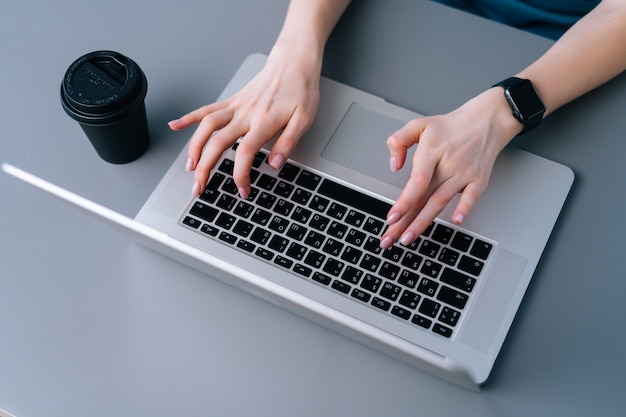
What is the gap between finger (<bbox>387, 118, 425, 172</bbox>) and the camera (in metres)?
0.73

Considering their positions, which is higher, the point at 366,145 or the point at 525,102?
the point at 525,102

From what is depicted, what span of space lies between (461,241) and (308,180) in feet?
0.65

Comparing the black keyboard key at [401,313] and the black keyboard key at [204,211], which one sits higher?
the black keyboard key at [204,211]

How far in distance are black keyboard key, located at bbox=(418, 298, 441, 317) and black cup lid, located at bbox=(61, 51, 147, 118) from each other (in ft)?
1.31

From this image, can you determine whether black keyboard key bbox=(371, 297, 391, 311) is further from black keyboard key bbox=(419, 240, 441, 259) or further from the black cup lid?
the black cup lid

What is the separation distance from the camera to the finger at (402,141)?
28.7 inches

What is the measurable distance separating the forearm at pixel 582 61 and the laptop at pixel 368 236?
100 millimetres

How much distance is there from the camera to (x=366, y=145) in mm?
812

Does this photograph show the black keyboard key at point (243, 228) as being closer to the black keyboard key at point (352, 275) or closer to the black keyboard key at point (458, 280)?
the black keyboard key at point (352, 275)

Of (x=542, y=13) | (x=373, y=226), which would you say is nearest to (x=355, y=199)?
(x=373, y=226)

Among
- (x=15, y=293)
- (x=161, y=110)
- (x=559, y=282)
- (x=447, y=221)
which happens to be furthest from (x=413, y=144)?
Result: (x=15, y=293)

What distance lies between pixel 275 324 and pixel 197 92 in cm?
35

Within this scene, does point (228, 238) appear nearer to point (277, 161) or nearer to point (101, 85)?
point (277, 161)

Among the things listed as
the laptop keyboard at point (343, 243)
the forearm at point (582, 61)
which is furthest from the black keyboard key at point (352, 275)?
the forearm at point (582, 61)
